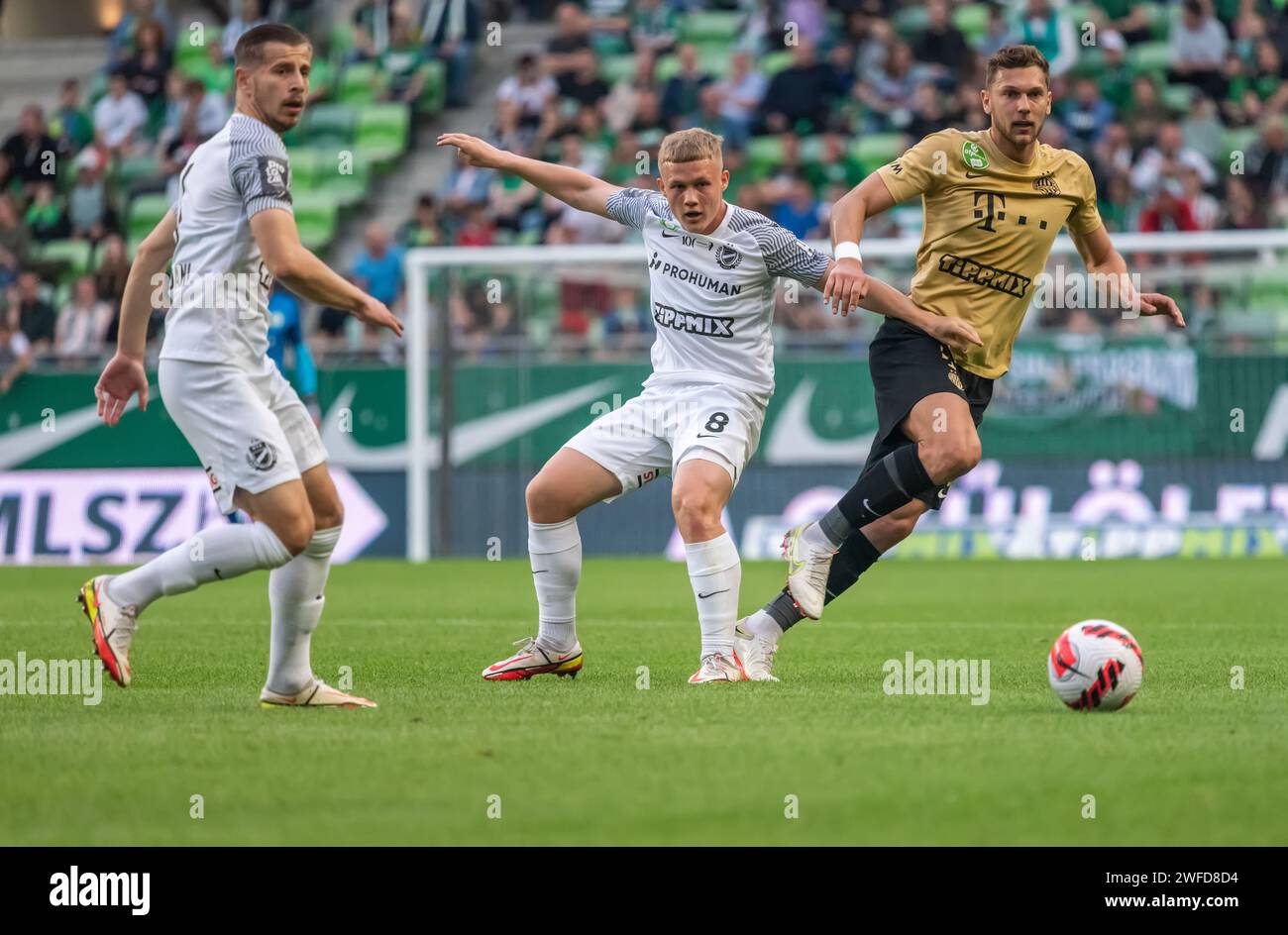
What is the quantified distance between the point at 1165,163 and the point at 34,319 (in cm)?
1068

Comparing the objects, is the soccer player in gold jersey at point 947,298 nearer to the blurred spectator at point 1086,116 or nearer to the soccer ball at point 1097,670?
the soccer ball at point 1097,670

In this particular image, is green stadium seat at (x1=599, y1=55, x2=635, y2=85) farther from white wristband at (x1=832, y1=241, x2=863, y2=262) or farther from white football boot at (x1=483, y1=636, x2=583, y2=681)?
white football boot at (x1=483, y1=636, x2=583, y2=681)

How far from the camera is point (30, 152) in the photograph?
21.1 metres

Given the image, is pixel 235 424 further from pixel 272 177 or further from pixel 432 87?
pixel 432 87

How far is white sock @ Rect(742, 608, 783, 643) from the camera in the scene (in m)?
7.16

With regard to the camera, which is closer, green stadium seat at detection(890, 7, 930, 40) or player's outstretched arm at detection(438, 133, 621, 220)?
player's outstretched arm at detection(438, 133, 621, 220)

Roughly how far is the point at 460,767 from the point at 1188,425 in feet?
Answer: 38.4

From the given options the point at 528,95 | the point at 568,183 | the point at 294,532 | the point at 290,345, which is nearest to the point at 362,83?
the point at 528,95

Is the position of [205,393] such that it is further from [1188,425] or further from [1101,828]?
[1188,425]

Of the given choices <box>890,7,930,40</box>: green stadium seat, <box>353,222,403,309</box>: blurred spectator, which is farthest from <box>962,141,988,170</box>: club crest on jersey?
<box>890,7,930,40</box>: green stadium seat

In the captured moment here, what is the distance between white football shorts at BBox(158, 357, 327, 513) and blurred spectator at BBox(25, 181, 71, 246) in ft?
50.5

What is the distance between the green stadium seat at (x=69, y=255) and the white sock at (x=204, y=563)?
14.6m
